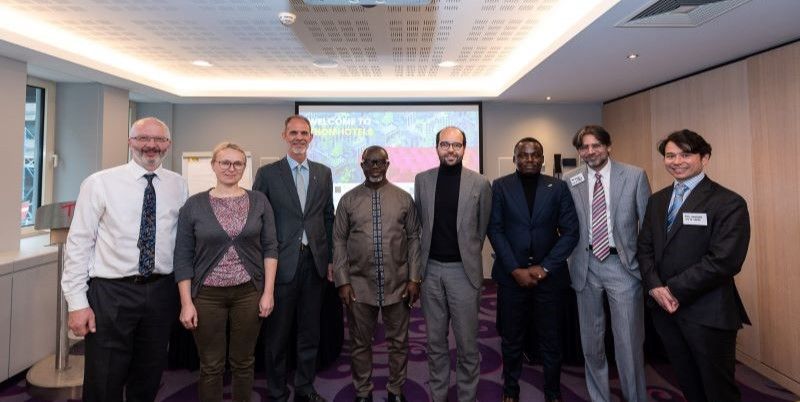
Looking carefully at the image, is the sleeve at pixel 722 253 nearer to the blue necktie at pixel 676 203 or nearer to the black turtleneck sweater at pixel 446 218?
the blue necktie at pixel 676 203

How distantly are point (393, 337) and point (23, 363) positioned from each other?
9.63ft

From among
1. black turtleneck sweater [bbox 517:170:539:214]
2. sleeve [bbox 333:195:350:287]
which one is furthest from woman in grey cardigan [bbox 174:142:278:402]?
black turtleneck sweater [bbox 517:170:539:214]

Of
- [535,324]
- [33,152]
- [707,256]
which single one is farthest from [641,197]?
[33,152]

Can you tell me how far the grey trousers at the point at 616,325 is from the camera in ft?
7.39

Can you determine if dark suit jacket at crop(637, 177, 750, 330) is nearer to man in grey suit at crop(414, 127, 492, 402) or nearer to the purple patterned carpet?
man in grey suit at crop(414, 127, 492, 402)

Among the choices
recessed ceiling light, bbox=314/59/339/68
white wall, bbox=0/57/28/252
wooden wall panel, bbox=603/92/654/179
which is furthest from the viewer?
wooden wall panel, bbox=603/92/654/179

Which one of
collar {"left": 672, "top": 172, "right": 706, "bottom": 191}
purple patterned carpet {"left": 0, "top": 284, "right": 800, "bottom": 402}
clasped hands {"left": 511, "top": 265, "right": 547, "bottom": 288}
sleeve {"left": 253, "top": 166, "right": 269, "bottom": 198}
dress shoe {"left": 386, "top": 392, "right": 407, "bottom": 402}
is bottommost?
purple patterned carpet {"left": 0, "top": 284, "right": 800, "bottom": 402}

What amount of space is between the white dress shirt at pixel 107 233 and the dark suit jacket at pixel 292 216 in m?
0.62

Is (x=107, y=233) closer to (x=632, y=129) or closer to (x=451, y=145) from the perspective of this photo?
(x=451, y=145)

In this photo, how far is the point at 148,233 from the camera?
6.33ft

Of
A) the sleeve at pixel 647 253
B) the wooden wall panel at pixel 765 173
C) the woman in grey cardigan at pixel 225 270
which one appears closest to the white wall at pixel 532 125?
the wooden wall panel at pixel 765 173

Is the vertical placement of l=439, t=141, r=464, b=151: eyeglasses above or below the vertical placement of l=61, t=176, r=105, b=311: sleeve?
above

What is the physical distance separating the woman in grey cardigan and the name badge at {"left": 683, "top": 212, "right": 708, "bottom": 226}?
212 centimetres

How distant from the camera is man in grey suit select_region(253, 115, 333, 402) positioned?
236 centimetres
